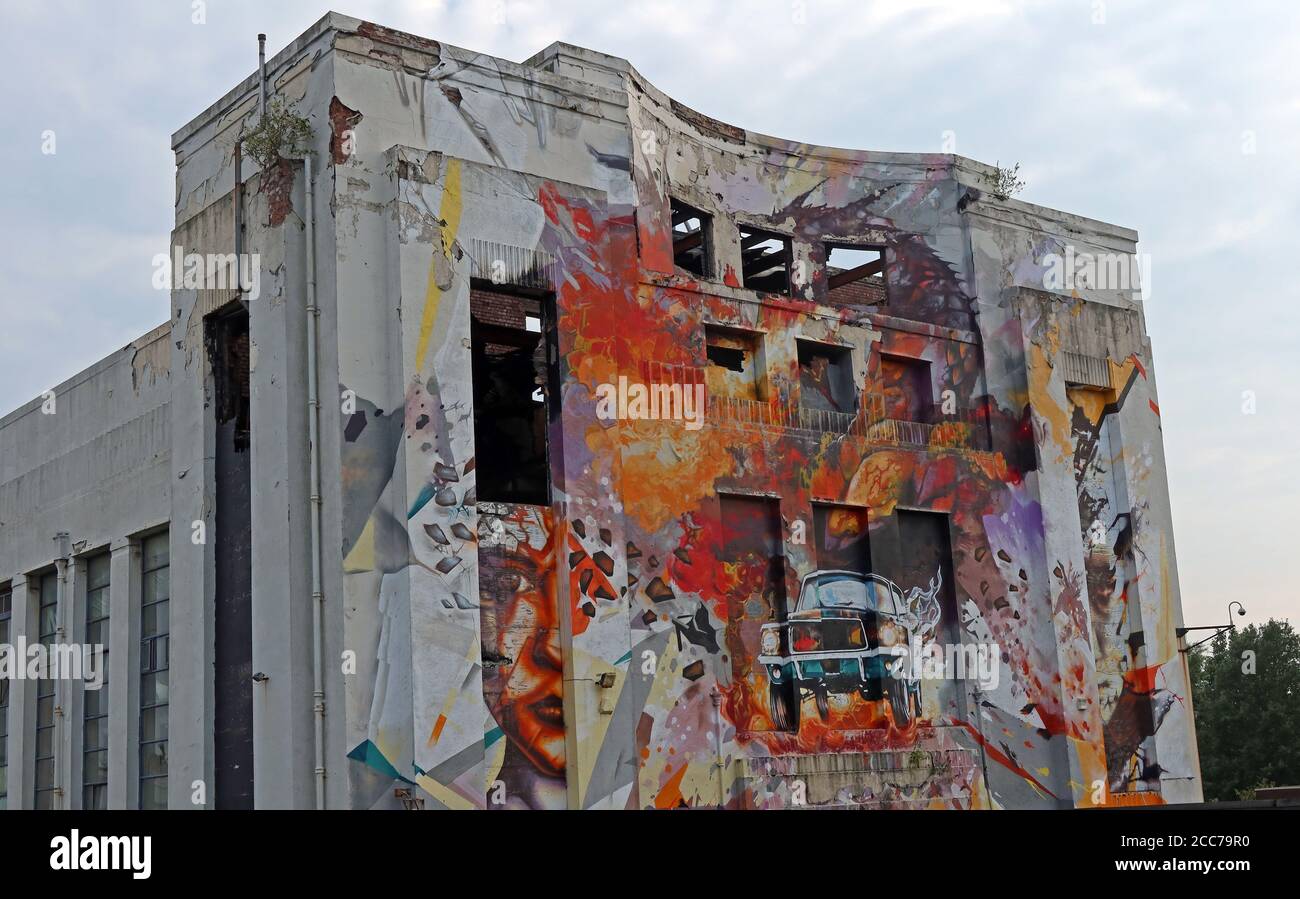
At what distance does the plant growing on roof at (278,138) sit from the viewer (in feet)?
53.4

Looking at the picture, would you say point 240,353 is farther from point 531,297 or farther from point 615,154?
point 615,154

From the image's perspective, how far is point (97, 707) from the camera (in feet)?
66.9

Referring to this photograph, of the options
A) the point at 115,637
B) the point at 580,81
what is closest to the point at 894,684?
the point at 580,81

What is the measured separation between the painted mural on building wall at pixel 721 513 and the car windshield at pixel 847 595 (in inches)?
2.2

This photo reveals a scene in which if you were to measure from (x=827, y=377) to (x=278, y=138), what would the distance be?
857 centimetres

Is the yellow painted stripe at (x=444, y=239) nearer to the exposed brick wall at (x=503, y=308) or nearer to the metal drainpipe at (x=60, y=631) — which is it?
the exposed brick wall at (x=503, y=308)

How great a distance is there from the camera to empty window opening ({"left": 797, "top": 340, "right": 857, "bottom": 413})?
2055 centimetres

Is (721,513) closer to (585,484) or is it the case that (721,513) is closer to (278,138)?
(585,484)

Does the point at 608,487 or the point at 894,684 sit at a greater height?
the point at 608,487
